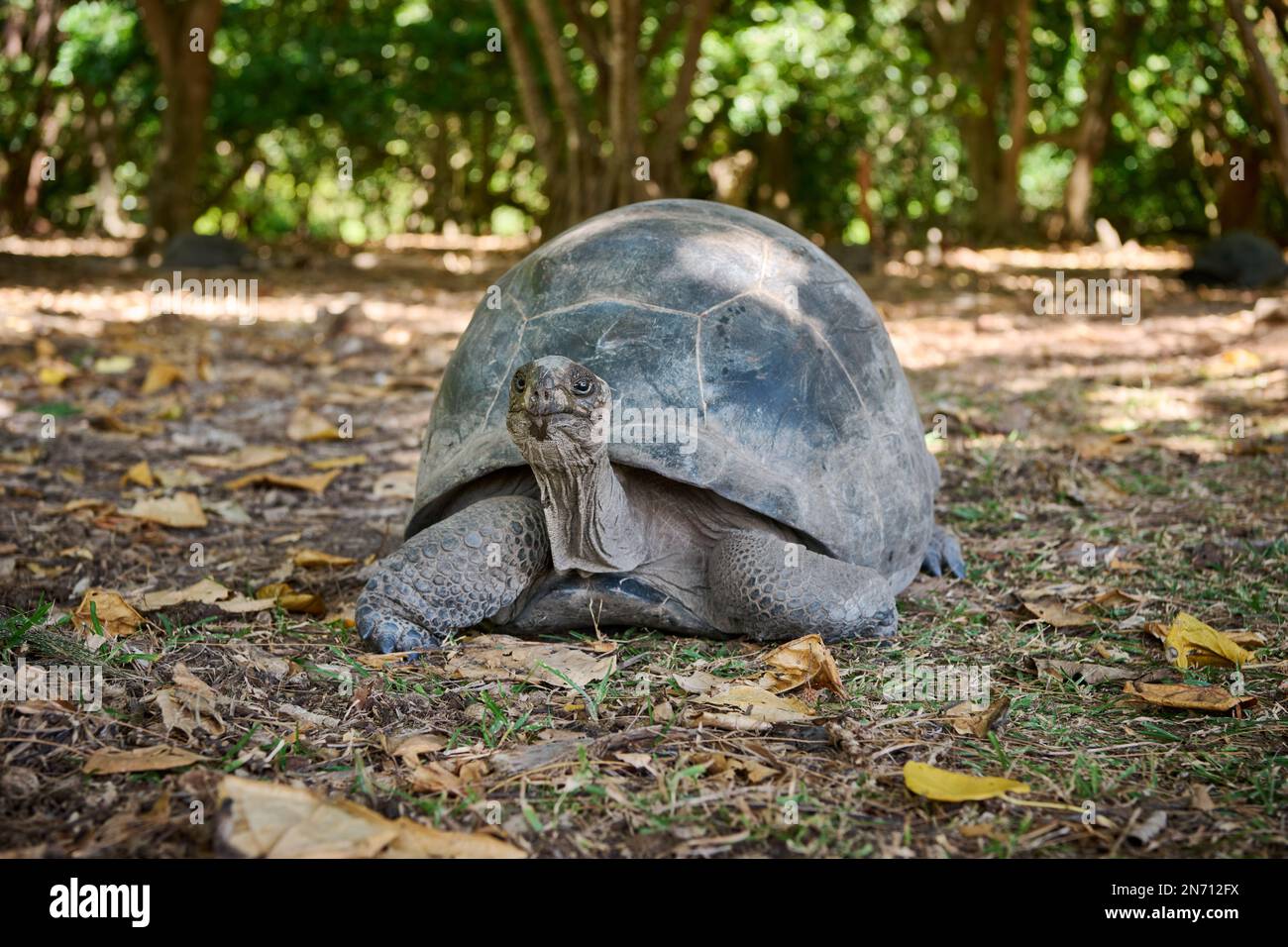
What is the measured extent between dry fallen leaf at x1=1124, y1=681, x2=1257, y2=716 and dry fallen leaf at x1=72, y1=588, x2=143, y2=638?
2297mm

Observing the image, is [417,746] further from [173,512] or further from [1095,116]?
[1095,116]

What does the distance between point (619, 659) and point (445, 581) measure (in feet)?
1.45

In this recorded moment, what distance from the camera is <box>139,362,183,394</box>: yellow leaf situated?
6340 mm

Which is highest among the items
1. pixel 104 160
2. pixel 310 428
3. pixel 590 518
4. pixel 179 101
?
pixel 104 160

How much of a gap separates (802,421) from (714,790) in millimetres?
1166

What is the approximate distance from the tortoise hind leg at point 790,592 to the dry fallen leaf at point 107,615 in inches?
55.3

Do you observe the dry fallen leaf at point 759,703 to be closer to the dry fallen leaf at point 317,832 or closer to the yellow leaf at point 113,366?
the dry fallen leaf at point 317,832

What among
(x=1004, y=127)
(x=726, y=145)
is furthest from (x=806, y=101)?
(x=1004, y=127)

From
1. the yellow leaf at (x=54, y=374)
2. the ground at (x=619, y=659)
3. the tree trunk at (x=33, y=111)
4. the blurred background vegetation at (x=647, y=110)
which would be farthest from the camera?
the tree trunk at (x=33, y=111)

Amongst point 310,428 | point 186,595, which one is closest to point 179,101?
point 310,428

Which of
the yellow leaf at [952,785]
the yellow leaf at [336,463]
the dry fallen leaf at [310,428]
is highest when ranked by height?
the dry fallen leaf at [310,428]

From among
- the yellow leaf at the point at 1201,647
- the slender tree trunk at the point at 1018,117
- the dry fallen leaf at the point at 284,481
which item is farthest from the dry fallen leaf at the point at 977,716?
the slender tree trunk at the point at 1018,117

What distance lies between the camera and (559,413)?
2670 millimetres

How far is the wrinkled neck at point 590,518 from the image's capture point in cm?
284
